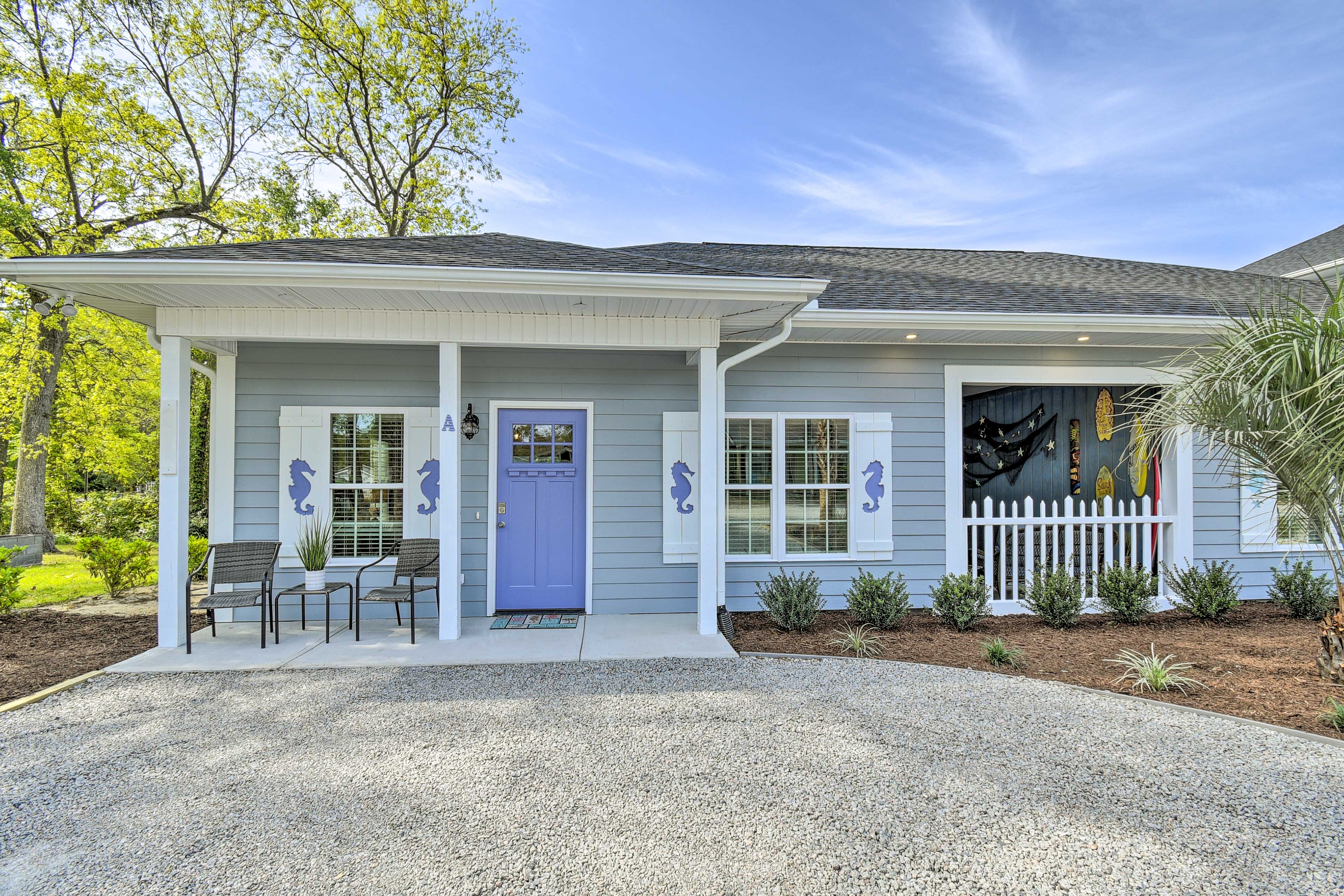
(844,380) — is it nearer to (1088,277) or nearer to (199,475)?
(1088,277)

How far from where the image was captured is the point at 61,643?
4738 mm

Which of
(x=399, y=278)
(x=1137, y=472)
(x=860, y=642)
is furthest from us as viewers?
(x=1137, y=472)

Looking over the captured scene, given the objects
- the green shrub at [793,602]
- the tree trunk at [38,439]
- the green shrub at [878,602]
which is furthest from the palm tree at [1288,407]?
the tree trunk at [38,439]

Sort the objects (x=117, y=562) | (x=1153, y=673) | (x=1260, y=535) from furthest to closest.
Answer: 1. (x=117, y=562)
2. (x=1260, y=535)
3. (x=1153, y=673)

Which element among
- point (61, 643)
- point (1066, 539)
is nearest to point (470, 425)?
point (61, 643)

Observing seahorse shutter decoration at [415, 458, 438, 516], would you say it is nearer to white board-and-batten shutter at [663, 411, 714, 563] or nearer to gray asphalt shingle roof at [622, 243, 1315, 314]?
white board-and-batten shutter at [663, 411, 714, 563]

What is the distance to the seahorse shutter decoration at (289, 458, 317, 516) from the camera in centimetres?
529

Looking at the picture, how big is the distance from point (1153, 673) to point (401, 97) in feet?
49.6

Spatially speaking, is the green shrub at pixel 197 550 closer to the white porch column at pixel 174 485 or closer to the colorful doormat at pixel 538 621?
the white porch column at pixel 174 485

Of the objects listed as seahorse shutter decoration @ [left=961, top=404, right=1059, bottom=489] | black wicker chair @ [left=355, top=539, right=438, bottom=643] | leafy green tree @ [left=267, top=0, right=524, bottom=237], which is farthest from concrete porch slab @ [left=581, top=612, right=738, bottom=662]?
leafy green tree @ [left=267, top=0, right=524, bottom=237]

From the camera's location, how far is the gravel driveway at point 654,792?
6.54ft

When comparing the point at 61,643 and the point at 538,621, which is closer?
the point at 61,643

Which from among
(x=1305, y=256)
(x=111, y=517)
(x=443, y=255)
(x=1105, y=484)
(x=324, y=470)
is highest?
(x=1305, y=256)

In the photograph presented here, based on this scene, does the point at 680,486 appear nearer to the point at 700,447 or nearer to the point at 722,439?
the point at 722,439
